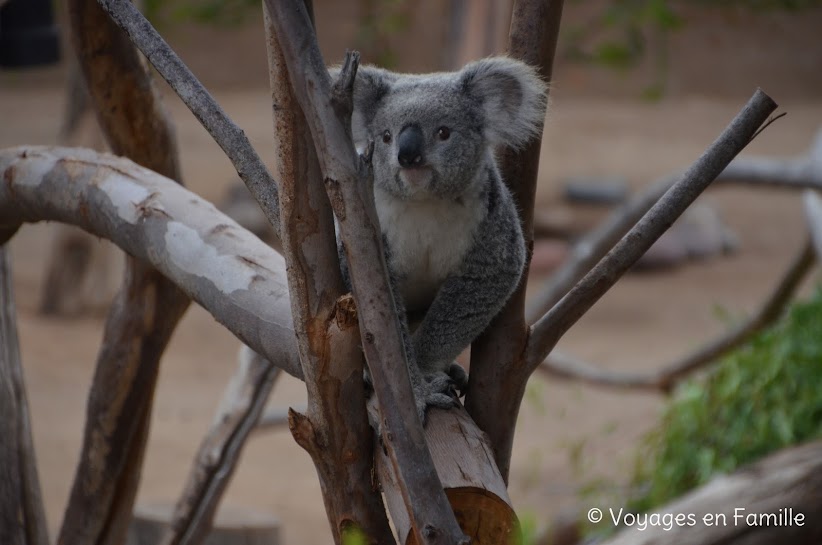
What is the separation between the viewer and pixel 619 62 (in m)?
7.33

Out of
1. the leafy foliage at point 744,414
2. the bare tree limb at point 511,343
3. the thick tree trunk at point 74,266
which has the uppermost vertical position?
the thick tree trunk at point 74,266

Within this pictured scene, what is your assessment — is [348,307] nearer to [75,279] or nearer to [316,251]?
[316,251]

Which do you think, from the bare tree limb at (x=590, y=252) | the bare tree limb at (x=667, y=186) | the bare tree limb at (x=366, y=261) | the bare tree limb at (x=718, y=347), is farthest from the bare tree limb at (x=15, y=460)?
the bare tree limb at (x=718, y=347)

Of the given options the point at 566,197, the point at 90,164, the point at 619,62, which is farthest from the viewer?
the point at 566,197

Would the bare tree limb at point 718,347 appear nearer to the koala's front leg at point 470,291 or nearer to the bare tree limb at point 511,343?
the koala's front leg at point 470,291

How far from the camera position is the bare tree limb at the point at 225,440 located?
280cm

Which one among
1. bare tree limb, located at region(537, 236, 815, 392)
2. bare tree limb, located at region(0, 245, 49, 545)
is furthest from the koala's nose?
bare tree limb, located at region(537, 236, 815, 392)

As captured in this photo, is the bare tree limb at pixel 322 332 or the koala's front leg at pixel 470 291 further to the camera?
the koala's front leg at pixel 470 291

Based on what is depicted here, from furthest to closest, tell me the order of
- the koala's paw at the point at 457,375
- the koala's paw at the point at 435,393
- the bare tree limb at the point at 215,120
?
the koala's paw at the point at 457,375
the koala's paw at the point at 435,393
the bare tree limb at the point at 215,120

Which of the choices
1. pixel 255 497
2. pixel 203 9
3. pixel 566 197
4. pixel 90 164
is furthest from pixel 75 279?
pixel 90 164

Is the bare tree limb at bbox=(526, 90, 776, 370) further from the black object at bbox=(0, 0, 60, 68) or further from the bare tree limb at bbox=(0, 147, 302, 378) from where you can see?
the black object at bbox=(0, 0, 60, 68)

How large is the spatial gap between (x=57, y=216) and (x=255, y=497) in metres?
3.45

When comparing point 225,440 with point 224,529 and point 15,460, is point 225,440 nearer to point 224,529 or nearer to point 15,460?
point 15,460

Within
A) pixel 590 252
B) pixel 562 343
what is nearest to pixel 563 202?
pixel 562 343
